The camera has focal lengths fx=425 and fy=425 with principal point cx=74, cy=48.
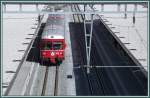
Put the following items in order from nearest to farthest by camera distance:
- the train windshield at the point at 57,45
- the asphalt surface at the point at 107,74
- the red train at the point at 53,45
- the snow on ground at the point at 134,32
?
1. the asphalt surface at the point at 107,74
2. the red train at the point at 53,45
3. the train windshield at the point at 57,45
4. the snow on ground at the point at 134,32

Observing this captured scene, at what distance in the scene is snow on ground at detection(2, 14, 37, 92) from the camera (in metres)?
30.5

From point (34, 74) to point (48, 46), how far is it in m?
2.53

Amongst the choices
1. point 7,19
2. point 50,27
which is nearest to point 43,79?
point 50,27

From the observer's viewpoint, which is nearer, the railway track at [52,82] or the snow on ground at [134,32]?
the railway track at [52,82]

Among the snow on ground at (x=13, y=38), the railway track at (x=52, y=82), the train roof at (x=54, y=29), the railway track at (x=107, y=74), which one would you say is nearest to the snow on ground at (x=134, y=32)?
the railway track at (x=107, y=74)

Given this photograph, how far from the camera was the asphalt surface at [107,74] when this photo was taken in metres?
29.0

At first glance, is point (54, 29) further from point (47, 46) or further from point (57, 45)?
point (47, 46)

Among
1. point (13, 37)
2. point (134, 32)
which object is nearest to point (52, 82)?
point (13, 37)

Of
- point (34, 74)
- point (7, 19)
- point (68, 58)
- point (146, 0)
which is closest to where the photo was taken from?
point (146, 0)

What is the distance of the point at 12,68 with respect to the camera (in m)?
30.1

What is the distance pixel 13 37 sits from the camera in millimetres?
42062

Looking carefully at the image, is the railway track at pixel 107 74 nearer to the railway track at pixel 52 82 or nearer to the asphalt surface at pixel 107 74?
the asphalt surface at pixel 107 74

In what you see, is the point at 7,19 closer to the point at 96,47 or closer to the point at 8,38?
the point at 8,38

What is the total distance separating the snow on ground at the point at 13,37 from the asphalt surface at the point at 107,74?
4.81m
